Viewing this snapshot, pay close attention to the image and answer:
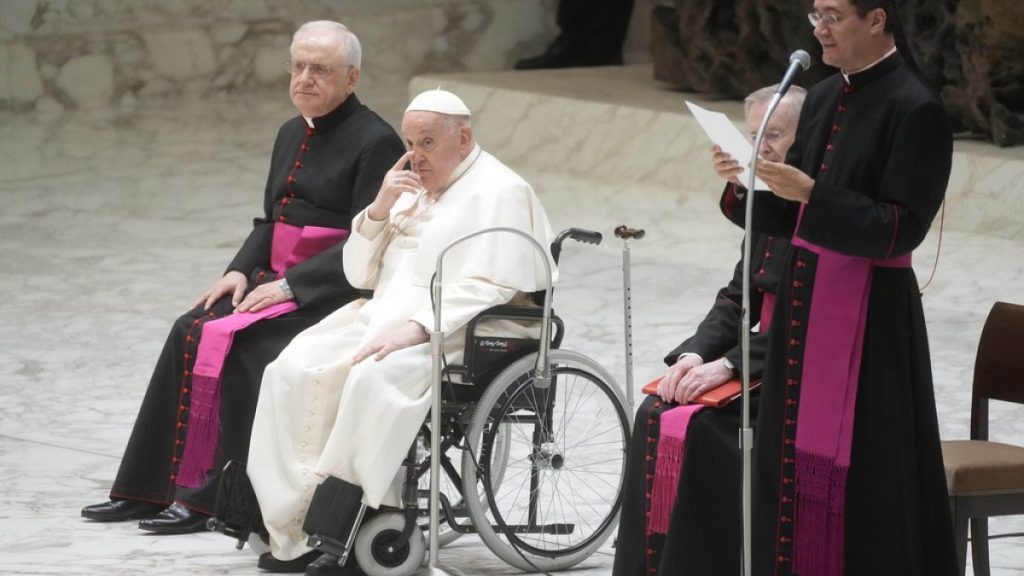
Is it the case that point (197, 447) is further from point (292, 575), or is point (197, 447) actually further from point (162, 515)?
→ point (292, 575)

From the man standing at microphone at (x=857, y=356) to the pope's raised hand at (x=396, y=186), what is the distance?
1.14 metres

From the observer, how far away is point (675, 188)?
32.2 ft

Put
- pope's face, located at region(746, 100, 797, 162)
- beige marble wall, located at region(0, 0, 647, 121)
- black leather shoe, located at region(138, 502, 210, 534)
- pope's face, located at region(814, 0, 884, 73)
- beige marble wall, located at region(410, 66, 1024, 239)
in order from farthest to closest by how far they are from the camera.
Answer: beige marble wall, located at region(0, 0, 647, 121) → beige marble wall, located at region(410, 66, 1024, 239) → black leather shoe, located at region(138, 502, 210, 534) → pope's face, located at region(746, 100, 797, 162) → pope's face, located at region(814, 0, 884, 73)

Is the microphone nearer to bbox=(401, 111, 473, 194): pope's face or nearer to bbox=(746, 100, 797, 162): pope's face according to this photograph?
bbox=(746, 100, 797, 162): pope's face

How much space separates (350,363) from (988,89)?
498cm

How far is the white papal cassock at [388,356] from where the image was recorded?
14.6 ft

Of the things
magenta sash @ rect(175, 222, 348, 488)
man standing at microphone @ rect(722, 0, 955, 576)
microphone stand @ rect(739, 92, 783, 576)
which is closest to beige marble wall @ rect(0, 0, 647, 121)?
magenta sash @ rect(175, 222, 348, 488)

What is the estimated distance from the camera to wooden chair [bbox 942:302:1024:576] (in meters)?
3.92

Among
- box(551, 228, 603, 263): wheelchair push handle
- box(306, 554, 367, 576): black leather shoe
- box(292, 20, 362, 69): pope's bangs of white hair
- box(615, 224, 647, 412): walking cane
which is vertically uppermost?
box(292, 20, 362, 69): pope's bangs of white hair

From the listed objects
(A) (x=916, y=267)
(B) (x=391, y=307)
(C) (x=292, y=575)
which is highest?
(A) (x=916, y=267)

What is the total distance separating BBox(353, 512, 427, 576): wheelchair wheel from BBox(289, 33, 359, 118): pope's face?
4.36 feet

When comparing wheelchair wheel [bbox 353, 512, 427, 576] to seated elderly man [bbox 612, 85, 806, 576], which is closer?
seated elderly man [bbox 612, 85, 806, 576]

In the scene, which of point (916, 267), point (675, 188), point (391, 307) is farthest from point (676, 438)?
point (675, 188)

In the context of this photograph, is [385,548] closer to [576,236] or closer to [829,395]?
[576,236]
